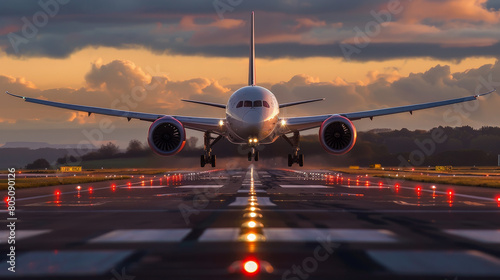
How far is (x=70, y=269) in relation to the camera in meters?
11.2

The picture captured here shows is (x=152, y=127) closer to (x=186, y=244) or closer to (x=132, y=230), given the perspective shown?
(x=132, y=230)

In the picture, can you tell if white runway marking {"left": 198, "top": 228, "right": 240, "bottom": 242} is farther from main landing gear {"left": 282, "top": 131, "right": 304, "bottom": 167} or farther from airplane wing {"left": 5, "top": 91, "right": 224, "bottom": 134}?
main landing gear {"left": 282, "top": 131, "right": 304, "bottom": 167}

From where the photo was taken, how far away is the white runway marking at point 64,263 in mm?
10844

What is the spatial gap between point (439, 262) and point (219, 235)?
250 inches

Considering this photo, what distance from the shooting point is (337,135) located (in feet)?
130

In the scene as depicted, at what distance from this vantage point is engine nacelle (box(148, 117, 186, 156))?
40094mm

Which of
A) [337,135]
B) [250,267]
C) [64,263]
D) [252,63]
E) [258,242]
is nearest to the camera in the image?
[250,267]

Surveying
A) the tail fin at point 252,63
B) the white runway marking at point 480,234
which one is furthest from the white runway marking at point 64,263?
the tail fin at point 252,63

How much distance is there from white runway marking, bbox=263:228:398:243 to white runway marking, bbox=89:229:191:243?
247 centimetres

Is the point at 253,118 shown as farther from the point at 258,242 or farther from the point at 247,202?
the point at 258,242

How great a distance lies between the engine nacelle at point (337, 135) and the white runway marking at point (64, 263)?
1091 inches

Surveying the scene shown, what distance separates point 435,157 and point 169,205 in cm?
16673

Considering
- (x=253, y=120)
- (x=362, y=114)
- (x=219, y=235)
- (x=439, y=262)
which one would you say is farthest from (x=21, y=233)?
(x=362, y=114)

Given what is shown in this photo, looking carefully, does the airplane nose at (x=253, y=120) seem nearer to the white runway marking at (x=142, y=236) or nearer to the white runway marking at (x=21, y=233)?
the white runway marking at (x=142, y=236)
